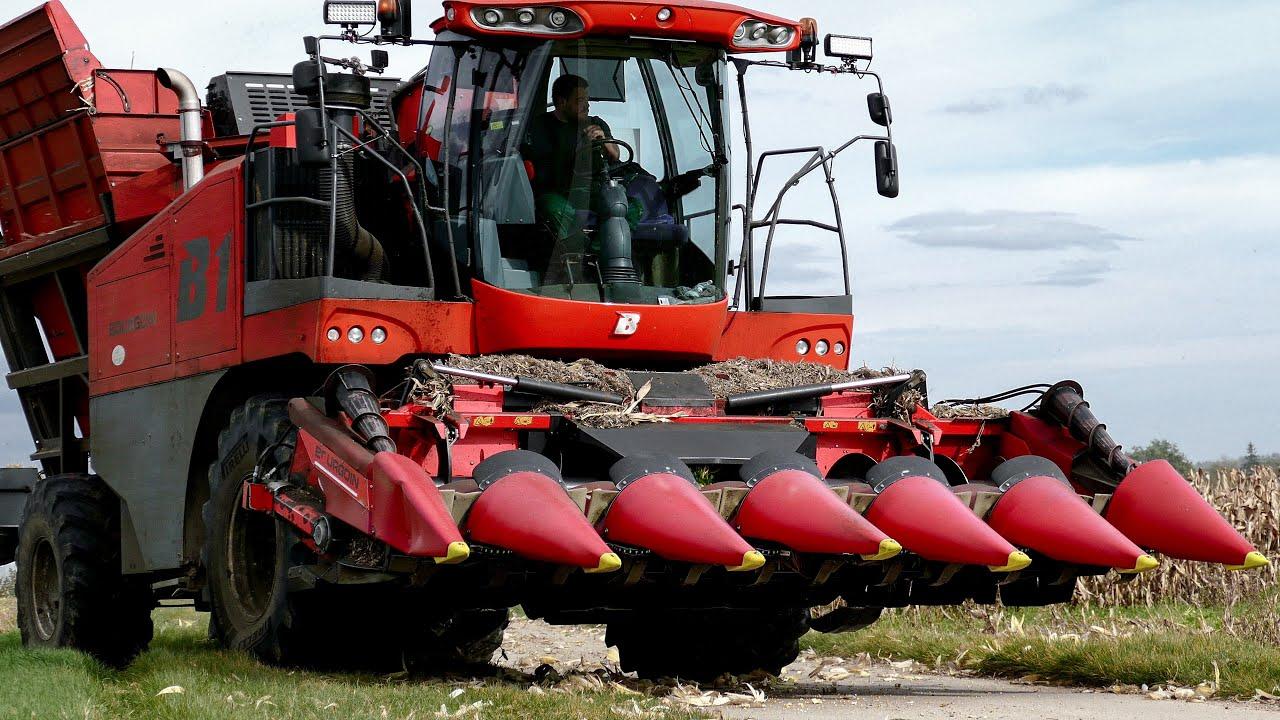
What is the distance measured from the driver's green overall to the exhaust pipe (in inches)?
126

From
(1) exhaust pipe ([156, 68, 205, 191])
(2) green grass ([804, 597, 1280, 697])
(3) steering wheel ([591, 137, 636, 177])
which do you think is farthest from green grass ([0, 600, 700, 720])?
(1) exhaust pipe ([156, 68, 205, 191])

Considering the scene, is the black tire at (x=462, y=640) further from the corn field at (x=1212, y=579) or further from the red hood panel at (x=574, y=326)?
the corn field at (x=1212, y=579)

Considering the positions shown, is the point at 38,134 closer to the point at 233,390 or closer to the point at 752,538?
the point at 233,390

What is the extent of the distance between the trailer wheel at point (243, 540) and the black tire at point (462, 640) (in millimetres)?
1859

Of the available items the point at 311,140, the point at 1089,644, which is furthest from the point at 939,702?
the point at 311,140

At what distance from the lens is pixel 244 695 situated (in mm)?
7961

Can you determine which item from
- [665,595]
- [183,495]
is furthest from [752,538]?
[183,495]

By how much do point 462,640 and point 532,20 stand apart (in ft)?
16.9

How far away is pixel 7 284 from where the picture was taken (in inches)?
527

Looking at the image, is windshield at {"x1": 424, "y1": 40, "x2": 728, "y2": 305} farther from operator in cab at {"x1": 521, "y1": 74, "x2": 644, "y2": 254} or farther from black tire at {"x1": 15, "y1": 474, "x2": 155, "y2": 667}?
black tire at {"x1": 15, "y1": 474, "x2": 155, "y2": 667}

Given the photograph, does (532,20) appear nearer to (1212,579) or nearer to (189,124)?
(189,124)

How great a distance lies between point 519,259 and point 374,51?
4.92 feet

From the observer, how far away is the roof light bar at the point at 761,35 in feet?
32.3

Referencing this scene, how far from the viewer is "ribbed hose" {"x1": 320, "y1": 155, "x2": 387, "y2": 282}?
963 centimetres
